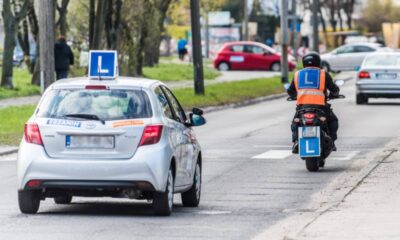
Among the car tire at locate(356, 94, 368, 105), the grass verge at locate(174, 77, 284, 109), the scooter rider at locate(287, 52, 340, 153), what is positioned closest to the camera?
the scooter rider at locate(287, 52, 340, 153)

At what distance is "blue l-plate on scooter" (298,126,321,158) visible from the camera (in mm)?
18984

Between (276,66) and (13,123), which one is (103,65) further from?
(276,66)

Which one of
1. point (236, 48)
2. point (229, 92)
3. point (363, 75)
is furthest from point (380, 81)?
point (236, 48)

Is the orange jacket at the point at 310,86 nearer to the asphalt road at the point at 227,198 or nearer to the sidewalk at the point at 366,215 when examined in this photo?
the asphalt road at the point at 227,198

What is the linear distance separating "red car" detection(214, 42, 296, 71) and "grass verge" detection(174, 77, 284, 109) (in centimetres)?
1562

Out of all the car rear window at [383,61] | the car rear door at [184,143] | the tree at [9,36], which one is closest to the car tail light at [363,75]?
the car rear window at [383,61]

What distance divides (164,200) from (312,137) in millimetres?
5848

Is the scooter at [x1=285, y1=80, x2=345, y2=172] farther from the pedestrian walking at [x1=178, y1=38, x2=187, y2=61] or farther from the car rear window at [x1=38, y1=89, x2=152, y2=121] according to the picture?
the pedestrian walking at [x1=178, y1=38, x2=187, y2=61]

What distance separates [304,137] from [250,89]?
93.8ft

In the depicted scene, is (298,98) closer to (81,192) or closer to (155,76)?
(81,192)

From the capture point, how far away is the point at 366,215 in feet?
43.5

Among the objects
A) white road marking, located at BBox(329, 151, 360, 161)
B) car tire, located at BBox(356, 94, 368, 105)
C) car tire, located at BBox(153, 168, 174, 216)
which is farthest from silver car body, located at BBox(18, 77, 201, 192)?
car tire, located at BBox(356, 94, 368, 105)

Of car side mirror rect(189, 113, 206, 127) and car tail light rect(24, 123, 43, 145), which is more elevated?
car tail light rect(24, 123, 43, 145)

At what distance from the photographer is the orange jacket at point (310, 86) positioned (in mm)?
19094
